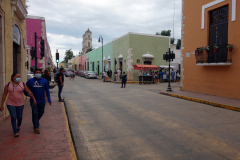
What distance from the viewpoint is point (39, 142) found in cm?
440

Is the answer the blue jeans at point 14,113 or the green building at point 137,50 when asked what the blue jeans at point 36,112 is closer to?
the blue jeans at point 14,113

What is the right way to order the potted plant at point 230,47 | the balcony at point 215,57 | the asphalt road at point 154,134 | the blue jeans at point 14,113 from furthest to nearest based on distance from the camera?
1. the balcony at point 215,57
2. the potted plant at point 230,47
3. the blue jeans at point 14,113
4. the asphalt road at point 154,134

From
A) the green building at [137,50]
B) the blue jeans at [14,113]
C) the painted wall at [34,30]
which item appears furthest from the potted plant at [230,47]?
the painted wall at [34,30]

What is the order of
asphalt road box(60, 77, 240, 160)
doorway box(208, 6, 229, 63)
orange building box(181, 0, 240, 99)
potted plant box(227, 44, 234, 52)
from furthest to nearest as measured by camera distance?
doorway box(208, 6, 229, 63), orange building box(181, 0, 240, 99), potted plant box(227, 44, 234, 52), asphalt road box(60, 77, 240, 160)

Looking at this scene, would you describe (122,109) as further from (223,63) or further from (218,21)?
(218,21)

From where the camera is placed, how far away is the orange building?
1041 cm

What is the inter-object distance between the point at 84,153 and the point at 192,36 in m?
11.8

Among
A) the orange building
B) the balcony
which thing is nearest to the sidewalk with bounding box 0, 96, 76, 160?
A: the balcony

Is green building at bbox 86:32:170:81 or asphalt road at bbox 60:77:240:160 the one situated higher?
green building at bbox 86:32:170:81

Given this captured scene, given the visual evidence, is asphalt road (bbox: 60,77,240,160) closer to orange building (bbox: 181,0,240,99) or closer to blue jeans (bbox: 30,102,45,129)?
blue jeans (bbox: 30,102,45,129)

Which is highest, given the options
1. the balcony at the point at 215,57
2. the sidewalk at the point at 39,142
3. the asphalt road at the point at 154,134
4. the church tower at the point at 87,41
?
the church tower at the point at 87,41

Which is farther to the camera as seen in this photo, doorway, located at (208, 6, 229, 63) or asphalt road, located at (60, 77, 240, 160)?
doorway, located at (208, 6, 229, 63)

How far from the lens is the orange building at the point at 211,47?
10.4 metres

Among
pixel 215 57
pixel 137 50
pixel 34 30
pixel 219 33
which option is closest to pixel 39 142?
pixel 215 57
